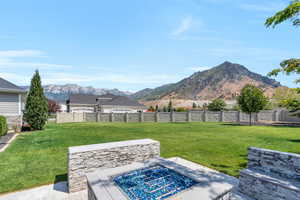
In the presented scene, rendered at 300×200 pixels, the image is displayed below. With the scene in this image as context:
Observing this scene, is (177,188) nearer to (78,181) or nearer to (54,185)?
(78,181)

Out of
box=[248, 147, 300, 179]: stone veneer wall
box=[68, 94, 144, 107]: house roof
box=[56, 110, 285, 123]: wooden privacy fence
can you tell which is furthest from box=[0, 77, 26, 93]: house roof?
box=[248, 147, 300, 179]: stone veneer wall

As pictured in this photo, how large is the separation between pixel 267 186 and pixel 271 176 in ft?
0.97

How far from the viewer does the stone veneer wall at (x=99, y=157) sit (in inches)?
143

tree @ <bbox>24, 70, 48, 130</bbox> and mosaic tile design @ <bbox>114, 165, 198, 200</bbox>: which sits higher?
tree @ <bbox>24, 70, 48, 130</bbox>

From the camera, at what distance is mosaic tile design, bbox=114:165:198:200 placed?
238 centimetres

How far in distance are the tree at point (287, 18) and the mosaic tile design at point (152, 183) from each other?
13.6ft

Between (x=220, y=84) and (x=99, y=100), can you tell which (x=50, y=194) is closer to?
(x=99, y=100)

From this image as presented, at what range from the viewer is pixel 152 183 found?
9.02 feet

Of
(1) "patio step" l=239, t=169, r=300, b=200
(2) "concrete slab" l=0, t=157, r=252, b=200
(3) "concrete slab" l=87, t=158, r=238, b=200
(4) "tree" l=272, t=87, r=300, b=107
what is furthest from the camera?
(4) "tree" l=272, t=87, r=300, b=107

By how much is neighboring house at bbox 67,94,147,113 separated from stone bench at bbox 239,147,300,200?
27.5m

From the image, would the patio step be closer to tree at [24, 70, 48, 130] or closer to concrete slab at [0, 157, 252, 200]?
concrete slab at [0, 157, 252, 200]

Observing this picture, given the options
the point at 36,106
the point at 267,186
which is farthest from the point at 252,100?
the point at 36,106

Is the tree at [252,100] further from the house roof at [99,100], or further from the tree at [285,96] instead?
the house roof at [99,100]

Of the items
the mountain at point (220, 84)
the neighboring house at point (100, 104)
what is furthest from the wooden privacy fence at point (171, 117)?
the mountain at point (220, 84)
